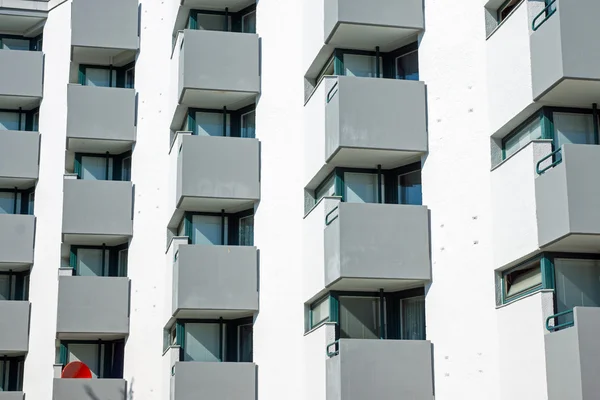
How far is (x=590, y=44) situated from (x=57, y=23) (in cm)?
2991

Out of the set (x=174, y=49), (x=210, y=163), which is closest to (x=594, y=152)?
(x=210, y=163)

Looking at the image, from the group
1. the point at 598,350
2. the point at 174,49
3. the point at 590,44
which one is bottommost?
the point at 598,350

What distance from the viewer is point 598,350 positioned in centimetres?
1967

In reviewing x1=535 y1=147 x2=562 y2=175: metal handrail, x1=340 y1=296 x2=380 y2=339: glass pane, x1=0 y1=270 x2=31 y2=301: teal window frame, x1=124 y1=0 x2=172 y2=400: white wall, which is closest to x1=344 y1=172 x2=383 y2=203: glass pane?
x1=340 y1=296 x2=380 y2=339: glass pane

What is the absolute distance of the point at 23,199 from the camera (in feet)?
155

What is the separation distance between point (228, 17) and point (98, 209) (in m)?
9.07

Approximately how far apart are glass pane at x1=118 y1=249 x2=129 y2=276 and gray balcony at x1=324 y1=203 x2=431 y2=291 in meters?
18.0

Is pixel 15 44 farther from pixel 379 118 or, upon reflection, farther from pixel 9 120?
pixel 379 118

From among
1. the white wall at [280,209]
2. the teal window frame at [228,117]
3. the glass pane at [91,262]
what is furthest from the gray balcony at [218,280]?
the glass pane at [91,262]

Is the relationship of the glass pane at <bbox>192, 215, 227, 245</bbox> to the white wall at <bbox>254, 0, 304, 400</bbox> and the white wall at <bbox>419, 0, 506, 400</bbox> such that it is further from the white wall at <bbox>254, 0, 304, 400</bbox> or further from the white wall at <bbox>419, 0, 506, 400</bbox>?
the white wall at <bbox>419, 0, 506, 400</bbox>

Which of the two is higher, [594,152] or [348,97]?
[348,97]

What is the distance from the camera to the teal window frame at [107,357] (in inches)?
1658

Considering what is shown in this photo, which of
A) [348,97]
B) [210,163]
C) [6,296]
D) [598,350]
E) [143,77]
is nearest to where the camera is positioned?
[598,350]

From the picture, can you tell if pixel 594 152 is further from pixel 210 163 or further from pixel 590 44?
pixel 210 163
